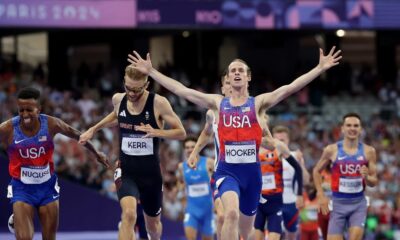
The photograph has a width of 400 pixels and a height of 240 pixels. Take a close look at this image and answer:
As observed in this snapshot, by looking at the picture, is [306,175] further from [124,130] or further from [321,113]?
[321,113]

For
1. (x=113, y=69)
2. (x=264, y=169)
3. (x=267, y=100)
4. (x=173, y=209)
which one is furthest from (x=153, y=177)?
(x=113, y=69)

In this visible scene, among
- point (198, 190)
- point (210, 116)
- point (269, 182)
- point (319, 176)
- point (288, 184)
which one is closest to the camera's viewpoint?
point (210, 116)

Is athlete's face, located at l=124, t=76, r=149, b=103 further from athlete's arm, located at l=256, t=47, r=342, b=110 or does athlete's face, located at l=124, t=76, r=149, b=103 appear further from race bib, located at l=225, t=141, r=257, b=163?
athlete's arm, located at l=256, t=47, r=342, b=110

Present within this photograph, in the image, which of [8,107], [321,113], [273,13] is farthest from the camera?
[321,113]

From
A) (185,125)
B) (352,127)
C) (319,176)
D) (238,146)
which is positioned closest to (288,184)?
(319,176)

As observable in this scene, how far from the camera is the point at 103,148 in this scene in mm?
23688

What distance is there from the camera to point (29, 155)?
1263 cm

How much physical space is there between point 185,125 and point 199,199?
28.1 feet

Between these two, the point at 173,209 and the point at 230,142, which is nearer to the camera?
the point at 230,142

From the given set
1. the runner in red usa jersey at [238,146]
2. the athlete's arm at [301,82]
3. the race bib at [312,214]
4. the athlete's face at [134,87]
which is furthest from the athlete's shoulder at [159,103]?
the race bib at [312,214]

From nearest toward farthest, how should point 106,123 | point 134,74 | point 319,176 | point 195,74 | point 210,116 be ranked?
1. point 134,74
2. point 106,123
3. point 210,116
4. point 319,176
5. point 195,74

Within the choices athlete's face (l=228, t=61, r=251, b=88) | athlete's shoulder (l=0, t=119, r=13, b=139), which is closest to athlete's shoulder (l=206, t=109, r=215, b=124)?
athlete's face (l=228, t=61, r=251, b=88)

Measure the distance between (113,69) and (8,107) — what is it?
19.5ft

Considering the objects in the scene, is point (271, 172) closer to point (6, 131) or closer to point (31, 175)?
point (31, 175)
